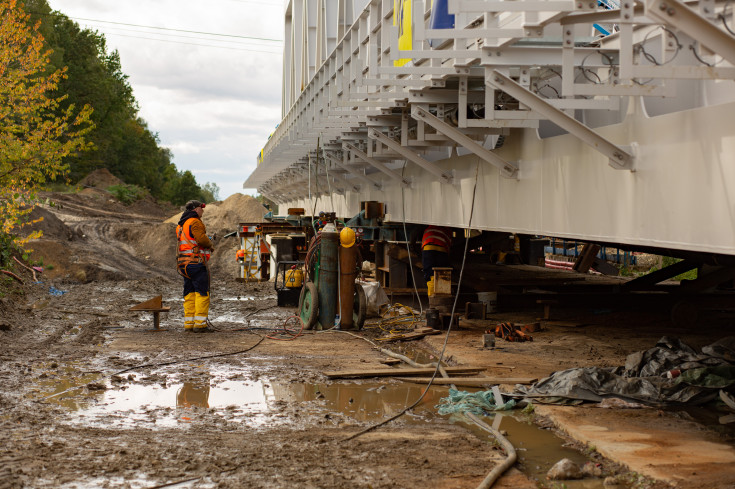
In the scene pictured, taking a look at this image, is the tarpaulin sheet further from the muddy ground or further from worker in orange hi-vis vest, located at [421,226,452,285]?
worker in orange hi-vis vest, located at [421,226,452,285]

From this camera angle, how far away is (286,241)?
18312mm

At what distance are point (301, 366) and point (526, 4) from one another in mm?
5194

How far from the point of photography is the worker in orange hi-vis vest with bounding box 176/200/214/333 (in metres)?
11.6

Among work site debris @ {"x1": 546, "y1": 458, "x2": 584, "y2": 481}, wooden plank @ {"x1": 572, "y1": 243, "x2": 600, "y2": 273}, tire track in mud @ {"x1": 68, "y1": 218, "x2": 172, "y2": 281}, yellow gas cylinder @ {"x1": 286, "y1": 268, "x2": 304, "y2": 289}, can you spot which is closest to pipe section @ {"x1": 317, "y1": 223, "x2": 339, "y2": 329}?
yellow gas cylinder @ {"x1": 286, "y1": 268, "x2": 304, "y2": 289}

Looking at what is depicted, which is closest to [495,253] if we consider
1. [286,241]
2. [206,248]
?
[286,241]

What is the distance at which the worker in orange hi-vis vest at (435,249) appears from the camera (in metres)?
13.5

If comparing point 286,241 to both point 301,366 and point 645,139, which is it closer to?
point 301,366

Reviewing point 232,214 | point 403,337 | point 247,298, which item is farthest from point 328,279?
point 232,214

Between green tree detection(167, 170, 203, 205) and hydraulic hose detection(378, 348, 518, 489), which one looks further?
green tree detection(167, 170, 203, 205)

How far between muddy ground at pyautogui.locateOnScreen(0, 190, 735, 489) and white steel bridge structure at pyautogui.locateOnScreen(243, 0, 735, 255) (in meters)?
1.59

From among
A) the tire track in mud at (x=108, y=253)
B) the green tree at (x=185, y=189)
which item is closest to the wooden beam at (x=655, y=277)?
the tire track in mud at (x=108, y=253)

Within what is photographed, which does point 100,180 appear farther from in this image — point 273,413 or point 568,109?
point 568,109

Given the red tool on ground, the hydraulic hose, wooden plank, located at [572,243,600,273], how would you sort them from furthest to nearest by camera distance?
wooden plank, located at [572,243,600,273]
the red tool on ground
the hydraulic hose

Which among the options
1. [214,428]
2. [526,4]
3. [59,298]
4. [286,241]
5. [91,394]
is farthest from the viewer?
[286,241]
